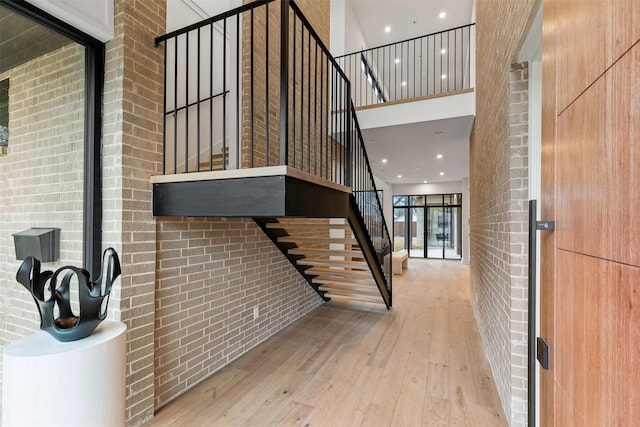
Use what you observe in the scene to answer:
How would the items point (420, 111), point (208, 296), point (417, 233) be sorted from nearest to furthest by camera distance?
point (208, 296) → point (420, 111) → point (417, 233)

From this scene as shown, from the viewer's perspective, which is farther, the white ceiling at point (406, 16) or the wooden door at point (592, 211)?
the white ceiling at point (406, 16)

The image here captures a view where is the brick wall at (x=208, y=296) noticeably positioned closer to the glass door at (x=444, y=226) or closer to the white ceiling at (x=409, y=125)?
the white ceiling at (x=409, y=125)

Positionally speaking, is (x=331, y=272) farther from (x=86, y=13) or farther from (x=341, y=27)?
(x=341, y=27)

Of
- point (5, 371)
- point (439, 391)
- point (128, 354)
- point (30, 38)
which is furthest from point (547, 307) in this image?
point (30, 38)

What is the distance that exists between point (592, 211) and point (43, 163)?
2899 millimetres

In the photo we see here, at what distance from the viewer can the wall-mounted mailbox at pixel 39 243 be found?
199 centimetres

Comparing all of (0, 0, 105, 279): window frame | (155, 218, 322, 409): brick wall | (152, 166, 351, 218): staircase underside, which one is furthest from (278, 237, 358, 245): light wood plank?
(0, 0, 105, 279): window frame

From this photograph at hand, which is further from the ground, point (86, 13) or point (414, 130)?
point (414, 130)

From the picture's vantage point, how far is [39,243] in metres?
2.02

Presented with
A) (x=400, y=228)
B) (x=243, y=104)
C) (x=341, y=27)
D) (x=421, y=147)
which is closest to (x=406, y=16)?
(x=341, y=27)

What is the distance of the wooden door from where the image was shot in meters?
0.60

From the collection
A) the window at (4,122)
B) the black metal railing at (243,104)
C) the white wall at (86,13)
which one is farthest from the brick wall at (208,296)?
the white wall at (86,13)

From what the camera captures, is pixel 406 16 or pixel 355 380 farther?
pixel 406 16

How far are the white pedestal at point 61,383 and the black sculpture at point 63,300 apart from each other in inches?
2.3
